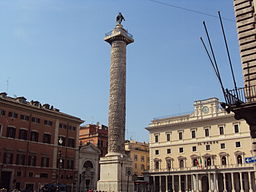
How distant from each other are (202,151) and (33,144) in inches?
1105

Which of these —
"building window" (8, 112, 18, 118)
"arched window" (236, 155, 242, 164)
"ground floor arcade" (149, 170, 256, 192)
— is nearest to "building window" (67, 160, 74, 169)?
"building window" (8, 112, 18, 118)

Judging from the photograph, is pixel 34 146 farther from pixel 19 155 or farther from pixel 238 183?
pixel 238 183

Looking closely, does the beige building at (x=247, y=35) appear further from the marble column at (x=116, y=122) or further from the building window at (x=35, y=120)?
the building window at (x=35, y=120)

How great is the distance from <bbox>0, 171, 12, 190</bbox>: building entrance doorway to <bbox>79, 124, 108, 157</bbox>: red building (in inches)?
767

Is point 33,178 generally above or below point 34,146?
below

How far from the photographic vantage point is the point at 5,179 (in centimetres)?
3847

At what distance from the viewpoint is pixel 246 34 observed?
13.4 metres

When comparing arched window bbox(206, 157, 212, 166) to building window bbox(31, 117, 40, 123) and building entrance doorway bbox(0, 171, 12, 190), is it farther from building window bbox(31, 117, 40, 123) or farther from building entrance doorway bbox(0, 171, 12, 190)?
building entrance doorway bbox(0, 171, 12, 190)

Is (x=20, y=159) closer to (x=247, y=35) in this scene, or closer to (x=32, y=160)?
(x=32, y=160)

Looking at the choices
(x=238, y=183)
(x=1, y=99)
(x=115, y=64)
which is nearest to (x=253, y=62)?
(x=115, y=64)

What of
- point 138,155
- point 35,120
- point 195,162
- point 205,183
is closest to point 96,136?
point 138,155

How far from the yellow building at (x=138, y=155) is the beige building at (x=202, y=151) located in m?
7.57

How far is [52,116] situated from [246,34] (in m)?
36.5

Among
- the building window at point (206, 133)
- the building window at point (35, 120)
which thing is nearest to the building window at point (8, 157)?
the building window at point (35, 120)
